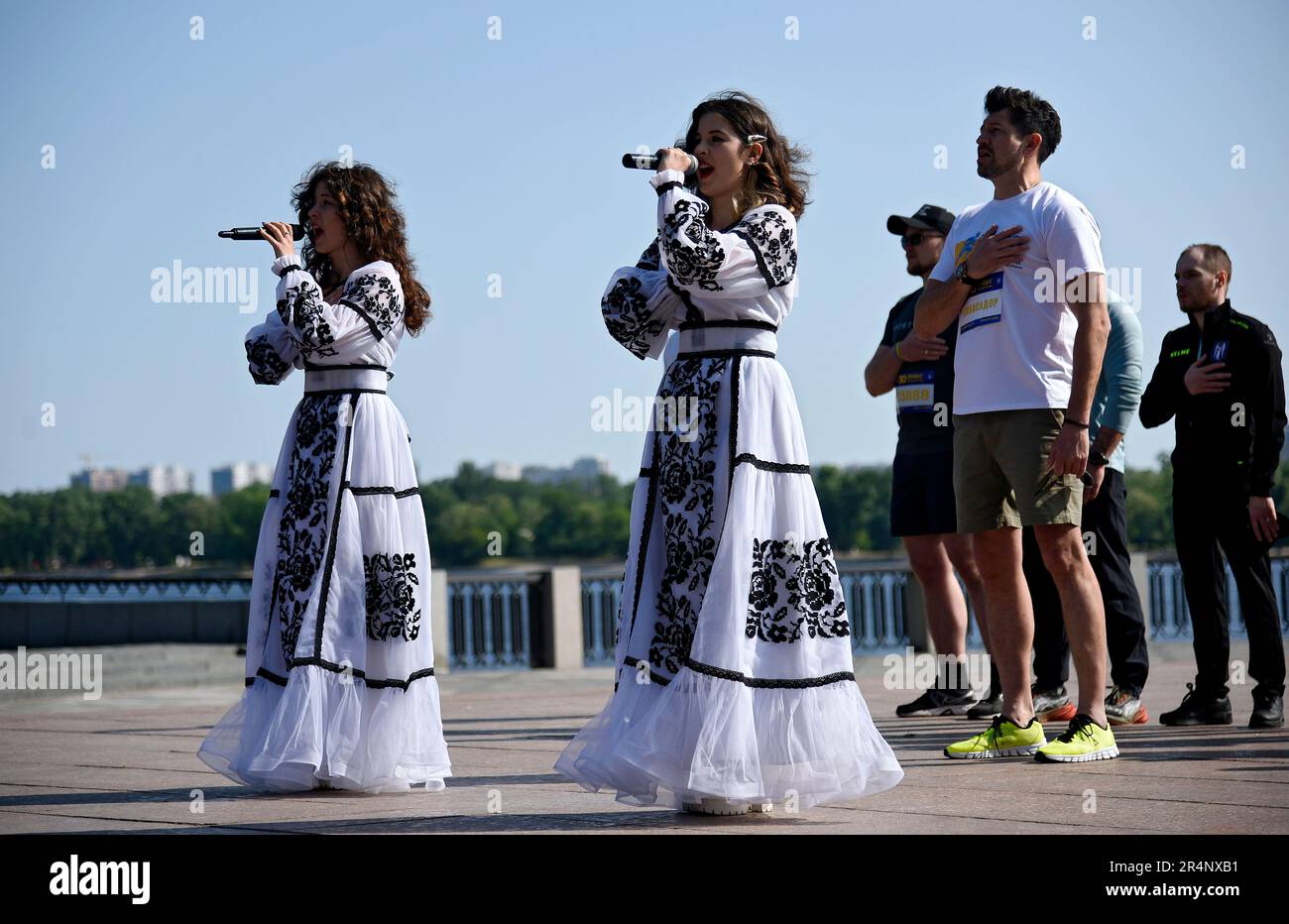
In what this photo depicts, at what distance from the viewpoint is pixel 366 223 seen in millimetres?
5895

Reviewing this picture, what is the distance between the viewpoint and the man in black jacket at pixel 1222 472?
6.95 metres

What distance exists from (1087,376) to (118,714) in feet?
21.0

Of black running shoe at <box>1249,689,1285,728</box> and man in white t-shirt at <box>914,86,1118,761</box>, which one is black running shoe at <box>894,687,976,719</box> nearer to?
black running shoe at <box>1249,689,1285,728</box>

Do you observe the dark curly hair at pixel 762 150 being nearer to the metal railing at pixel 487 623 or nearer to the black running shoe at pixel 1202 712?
the black running shoe at pixel 1202 712

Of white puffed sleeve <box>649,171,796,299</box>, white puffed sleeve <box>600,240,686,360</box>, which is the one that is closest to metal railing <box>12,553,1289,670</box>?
white puffed sleeve <box>600,240,686,360</box>

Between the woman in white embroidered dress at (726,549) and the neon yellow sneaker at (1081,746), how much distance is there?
4.31ft

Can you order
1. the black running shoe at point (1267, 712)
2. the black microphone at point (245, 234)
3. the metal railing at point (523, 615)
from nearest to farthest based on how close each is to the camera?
the black microphone at point (245, 234)
the black running shoe at point (1267, 712)
the metal railing at point (523, 615)

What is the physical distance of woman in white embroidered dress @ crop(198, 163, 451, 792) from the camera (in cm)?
541

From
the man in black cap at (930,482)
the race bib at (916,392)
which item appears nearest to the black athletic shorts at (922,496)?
the man in black cap at (930,482)

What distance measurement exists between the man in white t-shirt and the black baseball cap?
1874mm

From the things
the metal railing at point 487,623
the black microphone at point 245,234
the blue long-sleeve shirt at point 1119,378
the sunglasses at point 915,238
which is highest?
the sunglasses at point 915,238

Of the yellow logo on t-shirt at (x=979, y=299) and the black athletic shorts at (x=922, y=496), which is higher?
the yellow logo on t-shirt at (x=979, y=299)

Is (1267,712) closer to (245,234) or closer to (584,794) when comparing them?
(584,794)
